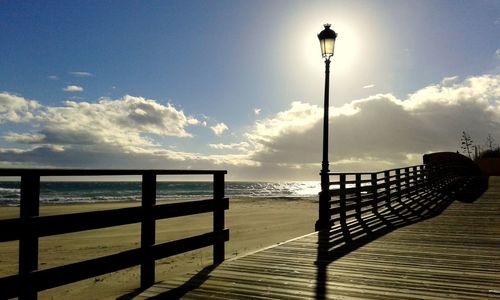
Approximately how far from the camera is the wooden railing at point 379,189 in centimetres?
1069

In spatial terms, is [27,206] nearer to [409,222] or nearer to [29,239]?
[29,239]

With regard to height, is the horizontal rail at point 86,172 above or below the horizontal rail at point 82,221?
above

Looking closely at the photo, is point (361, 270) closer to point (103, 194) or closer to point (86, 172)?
point (86, 172)

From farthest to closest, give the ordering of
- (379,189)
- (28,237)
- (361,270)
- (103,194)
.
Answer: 1. (103,194)
2. (379,189)
3. (361,270)
4. (28,237)

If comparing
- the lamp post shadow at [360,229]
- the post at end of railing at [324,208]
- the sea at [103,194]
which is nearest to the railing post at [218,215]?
the lamp post shadow at [360,229]

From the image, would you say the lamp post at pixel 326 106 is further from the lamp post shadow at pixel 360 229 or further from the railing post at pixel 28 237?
the railing post at pixel 28 237

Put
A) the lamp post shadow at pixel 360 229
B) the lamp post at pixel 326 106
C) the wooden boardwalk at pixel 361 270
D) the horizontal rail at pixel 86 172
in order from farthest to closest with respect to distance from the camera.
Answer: the lamp post at pixel 326 106
the lamp post shadow at pixel 360 229
the wooden boardwalk at pixel 361 270
the horizontal rail at pixel 86 172

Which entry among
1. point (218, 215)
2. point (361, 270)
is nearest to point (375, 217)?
point (361, 270)

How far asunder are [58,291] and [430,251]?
689 centimetres

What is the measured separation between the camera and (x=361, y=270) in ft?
18.9

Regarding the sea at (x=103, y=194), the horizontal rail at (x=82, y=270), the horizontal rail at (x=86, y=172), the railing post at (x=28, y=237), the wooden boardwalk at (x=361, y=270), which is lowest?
the sea at (x=103, y=194)

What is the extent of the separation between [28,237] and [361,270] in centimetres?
399

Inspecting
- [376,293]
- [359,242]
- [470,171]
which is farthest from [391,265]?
[470,171]

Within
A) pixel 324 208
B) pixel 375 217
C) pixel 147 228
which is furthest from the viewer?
pixel 375 217
